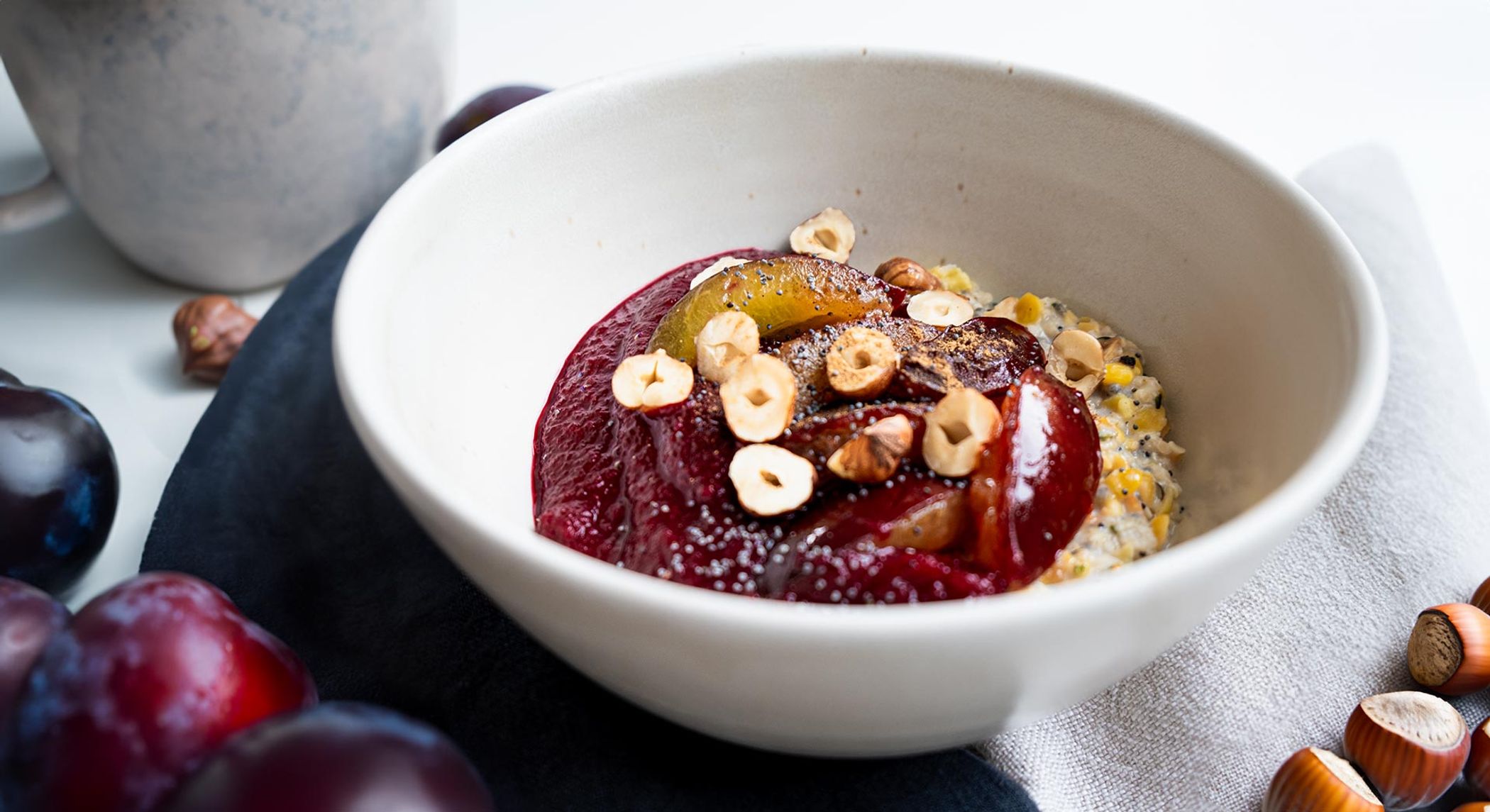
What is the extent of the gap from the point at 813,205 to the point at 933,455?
2.32 feet

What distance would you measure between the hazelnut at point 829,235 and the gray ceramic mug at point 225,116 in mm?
807

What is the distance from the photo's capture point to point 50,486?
140 cm

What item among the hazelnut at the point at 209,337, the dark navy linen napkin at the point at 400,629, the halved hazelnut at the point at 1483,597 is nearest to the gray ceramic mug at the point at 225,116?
the hazelnut at the point at 209,337

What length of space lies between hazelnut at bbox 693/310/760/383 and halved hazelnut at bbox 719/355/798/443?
0.06m

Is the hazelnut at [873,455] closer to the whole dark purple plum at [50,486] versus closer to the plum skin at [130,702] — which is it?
the plum skin at [130,702]

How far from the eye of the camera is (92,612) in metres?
1.08

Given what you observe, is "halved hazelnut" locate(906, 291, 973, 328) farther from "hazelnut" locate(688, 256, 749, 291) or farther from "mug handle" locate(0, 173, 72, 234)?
"mug handle" locate(0, 173, 72, 234)

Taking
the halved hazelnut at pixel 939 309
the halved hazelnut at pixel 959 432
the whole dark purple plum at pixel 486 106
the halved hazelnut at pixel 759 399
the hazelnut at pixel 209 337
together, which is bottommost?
the hazelnut at pixel 209 337

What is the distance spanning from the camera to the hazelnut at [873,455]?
3.93 ft

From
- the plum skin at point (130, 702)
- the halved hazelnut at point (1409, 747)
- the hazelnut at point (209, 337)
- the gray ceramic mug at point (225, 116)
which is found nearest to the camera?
A: the plum skin at point (130, 702)

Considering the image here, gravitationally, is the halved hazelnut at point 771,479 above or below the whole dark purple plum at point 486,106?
above

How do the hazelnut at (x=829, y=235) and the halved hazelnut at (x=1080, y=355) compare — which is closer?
the halved hazelnut at (x=1080, y=355)

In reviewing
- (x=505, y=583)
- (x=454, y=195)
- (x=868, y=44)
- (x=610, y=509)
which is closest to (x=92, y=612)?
(x=505, y=583)

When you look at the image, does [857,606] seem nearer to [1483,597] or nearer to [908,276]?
[908,276]
